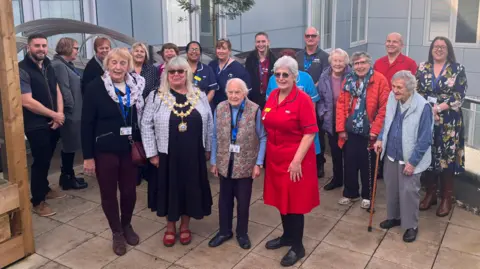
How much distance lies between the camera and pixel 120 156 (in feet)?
13.7

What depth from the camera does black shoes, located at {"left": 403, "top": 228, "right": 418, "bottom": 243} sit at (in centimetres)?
453

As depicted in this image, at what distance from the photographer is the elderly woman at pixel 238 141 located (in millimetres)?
4121

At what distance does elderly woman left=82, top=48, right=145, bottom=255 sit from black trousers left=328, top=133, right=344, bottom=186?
2.45m

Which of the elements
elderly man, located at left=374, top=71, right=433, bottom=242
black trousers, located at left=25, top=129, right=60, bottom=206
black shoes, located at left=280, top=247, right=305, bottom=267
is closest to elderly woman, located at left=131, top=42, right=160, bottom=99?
black trousers, located at left=25, top=129, right=60, bottom=206

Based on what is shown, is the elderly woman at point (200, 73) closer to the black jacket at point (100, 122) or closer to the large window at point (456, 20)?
the black jacket at point (100, 122)

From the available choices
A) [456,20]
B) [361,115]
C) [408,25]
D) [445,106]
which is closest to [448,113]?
[445,106]

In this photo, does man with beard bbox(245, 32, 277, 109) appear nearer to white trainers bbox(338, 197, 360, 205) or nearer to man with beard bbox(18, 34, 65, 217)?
white trainers bbox(338, 197, 360, 205)

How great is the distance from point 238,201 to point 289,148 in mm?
762

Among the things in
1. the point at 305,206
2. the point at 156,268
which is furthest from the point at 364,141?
the point at 156,268

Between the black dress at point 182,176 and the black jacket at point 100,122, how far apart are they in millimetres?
420

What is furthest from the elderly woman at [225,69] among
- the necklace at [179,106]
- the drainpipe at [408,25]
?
the drainpipe at [408,25]

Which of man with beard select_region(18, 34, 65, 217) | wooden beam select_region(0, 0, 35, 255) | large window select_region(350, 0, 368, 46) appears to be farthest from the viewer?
large window select_region(350, 0, 368, 46)

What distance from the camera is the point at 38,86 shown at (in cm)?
484

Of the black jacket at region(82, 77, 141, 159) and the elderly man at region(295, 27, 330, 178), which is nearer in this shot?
the black jacket at region(82, 77, 141, 159)
